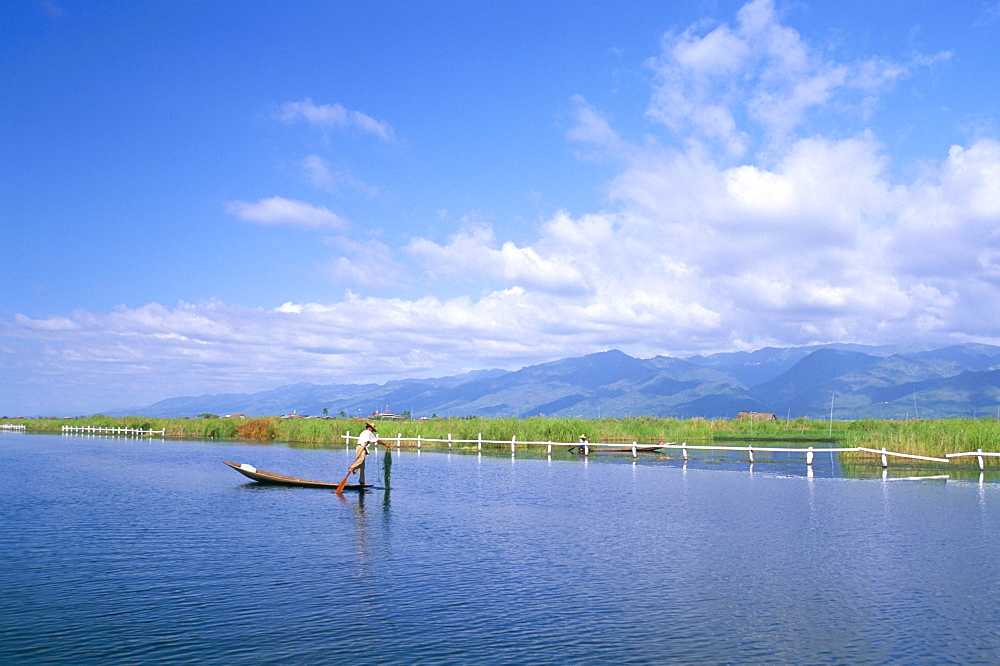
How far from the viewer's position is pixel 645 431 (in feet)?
231

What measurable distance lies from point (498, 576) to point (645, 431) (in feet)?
181

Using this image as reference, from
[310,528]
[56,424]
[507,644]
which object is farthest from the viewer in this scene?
[56,424]

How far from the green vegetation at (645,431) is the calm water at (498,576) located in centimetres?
1638

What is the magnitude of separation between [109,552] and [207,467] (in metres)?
28.9

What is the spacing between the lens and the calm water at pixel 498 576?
40.2 ft

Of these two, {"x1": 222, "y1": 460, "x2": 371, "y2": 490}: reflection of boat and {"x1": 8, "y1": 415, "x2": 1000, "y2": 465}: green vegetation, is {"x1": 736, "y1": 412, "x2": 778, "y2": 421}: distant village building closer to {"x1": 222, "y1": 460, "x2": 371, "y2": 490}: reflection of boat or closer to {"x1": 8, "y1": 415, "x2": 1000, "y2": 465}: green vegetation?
{"x1": 8, "y1": 415, "x2": 1000, "y2": 465}: green vegetation

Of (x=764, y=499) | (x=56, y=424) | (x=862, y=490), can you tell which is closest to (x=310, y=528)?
(x=764, y=499)

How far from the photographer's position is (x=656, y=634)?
42.4 ft

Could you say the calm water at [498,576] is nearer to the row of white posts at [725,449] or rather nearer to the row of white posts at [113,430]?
the row of white posts at [725,449]

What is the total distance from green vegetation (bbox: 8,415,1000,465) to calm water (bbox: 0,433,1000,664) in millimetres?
16377

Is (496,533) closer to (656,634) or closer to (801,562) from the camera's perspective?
(801,562)

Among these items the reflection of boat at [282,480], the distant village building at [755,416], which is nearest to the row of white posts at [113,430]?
the reflection of boat at [282,480]

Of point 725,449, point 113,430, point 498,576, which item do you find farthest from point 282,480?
point 113,430

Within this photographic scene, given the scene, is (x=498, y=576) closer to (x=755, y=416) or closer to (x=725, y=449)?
(x=725, y=449)
